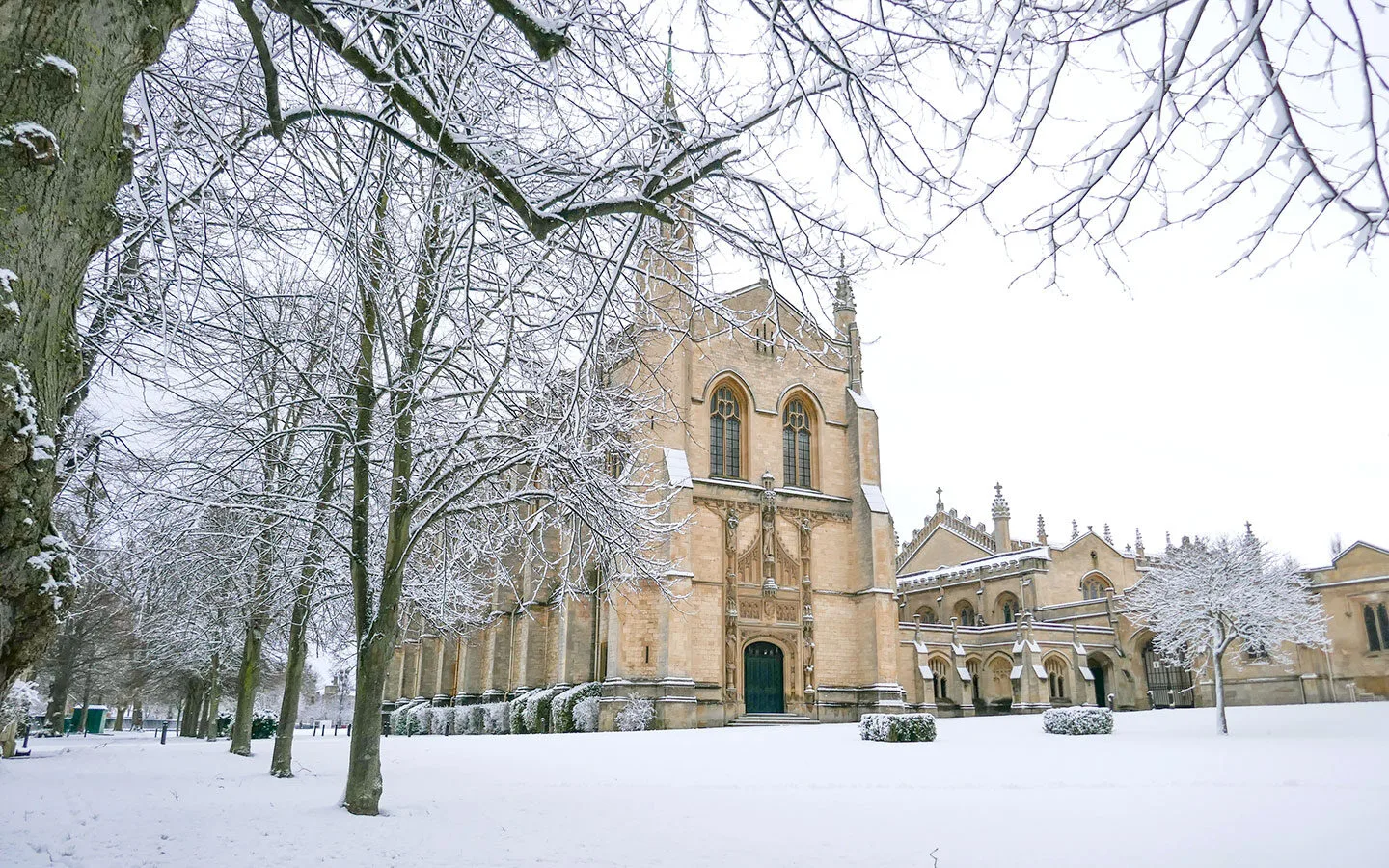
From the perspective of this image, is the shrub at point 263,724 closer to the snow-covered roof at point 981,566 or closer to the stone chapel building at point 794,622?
the stone chapel building at point 794,622

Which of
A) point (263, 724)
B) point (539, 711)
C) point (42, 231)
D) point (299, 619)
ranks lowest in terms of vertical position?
point (263, 724)

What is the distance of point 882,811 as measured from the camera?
28.4 feet

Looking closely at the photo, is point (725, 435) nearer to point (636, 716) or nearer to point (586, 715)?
point (636, 716)

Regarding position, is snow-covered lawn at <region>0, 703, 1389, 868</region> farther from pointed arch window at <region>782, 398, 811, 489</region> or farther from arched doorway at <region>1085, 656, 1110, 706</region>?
arched doorway at <region>1085, 656, 1110, 706</region>

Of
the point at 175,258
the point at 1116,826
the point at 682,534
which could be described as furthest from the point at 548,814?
the point at 682,534

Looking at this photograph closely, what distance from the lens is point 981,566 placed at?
46250 mm

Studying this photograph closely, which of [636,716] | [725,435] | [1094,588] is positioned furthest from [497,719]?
[1094,588]

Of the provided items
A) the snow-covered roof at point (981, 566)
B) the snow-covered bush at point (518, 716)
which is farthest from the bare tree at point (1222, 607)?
the snow-covered bush at point (518, 716)

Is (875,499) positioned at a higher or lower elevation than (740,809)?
higher

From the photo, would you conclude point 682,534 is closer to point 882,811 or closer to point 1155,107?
point 882,811

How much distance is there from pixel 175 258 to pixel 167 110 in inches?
87.6

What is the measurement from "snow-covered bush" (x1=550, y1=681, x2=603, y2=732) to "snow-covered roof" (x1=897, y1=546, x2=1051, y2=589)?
26282 mm

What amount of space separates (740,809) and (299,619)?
31.4 ft

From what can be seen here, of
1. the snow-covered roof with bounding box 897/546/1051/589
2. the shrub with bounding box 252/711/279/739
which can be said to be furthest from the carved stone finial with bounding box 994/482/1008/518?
the shrub with bounding box 252/711/279/739
